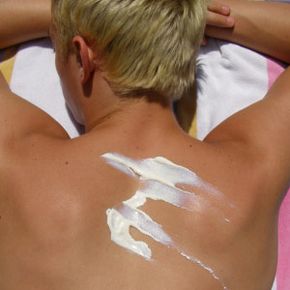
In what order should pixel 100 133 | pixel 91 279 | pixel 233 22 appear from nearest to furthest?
pixel 91 279, pixel 100 133, pixel 233 22

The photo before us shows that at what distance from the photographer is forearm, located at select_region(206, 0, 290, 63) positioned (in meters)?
1.41

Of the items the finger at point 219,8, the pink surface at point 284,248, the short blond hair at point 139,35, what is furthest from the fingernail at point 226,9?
the pink surface at point 284,248

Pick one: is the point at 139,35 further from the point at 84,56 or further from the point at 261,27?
the point at 261,27

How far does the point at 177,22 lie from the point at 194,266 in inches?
18.6

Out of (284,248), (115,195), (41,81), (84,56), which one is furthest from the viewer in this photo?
(41,81)

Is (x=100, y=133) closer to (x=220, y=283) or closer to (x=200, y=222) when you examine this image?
(x=200, y=222)

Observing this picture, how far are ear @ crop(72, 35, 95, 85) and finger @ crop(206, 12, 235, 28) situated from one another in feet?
1.22

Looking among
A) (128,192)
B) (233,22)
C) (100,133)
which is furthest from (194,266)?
(233,22)

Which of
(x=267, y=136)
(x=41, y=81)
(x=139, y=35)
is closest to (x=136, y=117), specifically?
(x=139, y=35)

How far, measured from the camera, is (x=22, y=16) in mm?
1406

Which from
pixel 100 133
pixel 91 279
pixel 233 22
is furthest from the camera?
pixel 233 22

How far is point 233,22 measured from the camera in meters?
1.42

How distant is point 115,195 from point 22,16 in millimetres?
587

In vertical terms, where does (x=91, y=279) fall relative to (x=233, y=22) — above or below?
below
